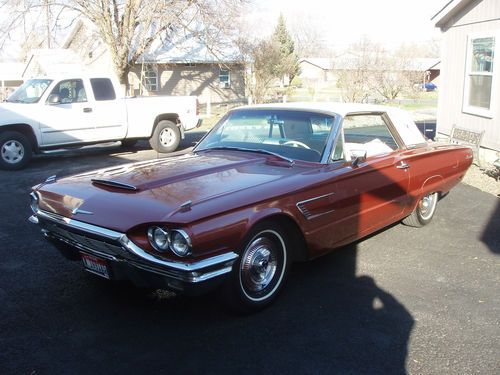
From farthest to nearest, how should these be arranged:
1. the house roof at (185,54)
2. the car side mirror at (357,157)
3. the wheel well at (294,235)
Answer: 1. the house roof at (185,54)
2. the car side mirror at (357,157)
3. the wheel well at (294,235)

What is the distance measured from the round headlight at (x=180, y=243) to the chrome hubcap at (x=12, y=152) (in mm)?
8252

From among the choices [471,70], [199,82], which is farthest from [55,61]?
[471,70]

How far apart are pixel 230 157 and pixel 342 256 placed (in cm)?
155

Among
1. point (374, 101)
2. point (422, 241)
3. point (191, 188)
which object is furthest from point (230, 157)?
point (374, 101)

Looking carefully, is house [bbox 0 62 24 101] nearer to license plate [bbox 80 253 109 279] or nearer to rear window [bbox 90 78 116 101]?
rear window [bbox 90 78 116 101]

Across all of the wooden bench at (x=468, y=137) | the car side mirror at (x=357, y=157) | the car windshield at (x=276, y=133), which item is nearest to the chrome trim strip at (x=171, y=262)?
the car windshield at (x=276, y=133)

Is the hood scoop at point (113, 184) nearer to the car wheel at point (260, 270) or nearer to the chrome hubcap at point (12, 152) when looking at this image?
the car wheel at point (260, 270)

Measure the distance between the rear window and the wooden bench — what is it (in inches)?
297

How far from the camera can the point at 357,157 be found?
189 inches

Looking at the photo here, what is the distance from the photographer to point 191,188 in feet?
12.9

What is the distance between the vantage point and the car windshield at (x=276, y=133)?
4871mm

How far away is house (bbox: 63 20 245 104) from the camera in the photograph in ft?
96.1

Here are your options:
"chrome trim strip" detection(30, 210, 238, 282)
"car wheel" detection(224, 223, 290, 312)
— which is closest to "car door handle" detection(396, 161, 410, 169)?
"car wheel" detection(224, 223, 290, 312)

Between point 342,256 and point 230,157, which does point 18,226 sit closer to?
point 230,157
